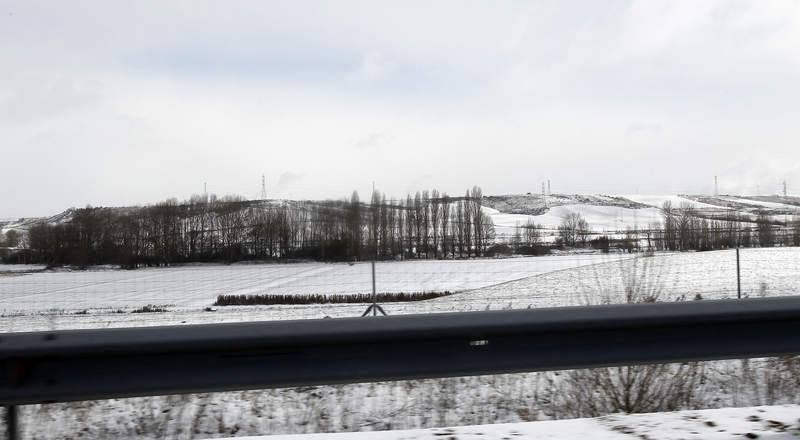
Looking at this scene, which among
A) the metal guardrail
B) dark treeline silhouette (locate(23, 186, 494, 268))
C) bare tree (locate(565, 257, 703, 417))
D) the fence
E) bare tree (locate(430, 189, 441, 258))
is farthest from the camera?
bare tree (locate(430, 189, 441, 258))

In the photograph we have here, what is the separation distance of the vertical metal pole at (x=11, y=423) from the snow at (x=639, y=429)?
1259mm

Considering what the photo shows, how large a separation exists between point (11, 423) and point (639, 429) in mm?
3635

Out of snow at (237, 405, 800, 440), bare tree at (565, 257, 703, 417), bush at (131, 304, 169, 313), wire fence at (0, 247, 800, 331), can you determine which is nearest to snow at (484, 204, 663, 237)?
wire fence at (0, 247, 800, 331)

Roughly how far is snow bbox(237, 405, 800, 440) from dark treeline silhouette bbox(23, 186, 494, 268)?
32.3ft

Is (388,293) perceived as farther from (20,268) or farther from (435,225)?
(20,268)

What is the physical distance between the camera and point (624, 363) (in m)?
3.83

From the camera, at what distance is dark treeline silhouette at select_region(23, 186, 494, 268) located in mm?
12352

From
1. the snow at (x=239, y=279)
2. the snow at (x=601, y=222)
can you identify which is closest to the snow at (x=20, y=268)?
the snow at (x=239, y=279)

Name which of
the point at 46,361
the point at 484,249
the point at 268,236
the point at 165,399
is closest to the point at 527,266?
the point at 484,249

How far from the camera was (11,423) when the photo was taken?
3592mm

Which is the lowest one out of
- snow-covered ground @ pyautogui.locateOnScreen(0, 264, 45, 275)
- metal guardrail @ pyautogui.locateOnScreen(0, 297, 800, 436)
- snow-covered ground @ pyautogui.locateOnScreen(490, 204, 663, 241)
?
metal guardrail @ pyautogui.locateOnScreen(0, 297, 800, 436)

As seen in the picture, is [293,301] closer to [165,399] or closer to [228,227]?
[228,227]

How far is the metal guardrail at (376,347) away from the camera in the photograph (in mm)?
3467

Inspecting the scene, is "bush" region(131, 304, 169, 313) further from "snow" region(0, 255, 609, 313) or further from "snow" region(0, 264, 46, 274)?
"snow" region(0, 264, 46, 274)
